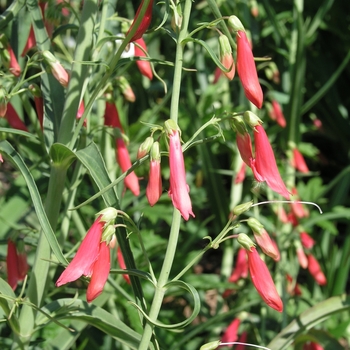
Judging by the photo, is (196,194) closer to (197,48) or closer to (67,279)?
(197,48)

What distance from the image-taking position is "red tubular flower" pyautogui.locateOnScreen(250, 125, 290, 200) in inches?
37.0

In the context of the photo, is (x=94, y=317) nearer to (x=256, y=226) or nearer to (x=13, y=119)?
(x=256, y=226)

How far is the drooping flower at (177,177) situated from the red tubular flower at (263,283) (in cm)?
17

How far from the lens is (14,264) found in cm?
117

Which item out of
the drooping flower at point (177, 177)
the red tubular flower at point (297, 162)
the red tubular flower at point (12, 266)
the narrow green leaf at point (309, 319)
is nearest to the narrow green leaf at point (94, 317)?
the red tubular flower at point (12, 266)

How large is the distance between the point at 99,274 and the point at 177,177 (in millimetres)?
162

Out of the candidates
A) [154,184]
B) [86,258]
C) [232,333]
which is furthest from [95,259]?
[232,333]

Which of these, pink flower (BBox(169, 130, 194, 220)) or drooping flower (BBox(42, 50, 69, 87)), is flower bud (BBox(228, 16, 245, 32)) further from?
drooping flower (BBox(42, 50, 69, 87))

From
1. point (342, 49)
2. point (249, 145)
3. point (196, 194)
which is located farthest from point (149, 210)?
point (342, 49)

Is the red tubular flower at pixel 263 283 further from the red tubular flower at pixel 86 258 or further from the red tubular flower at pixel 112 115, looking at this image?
the red tubular flower at pixel 112 115

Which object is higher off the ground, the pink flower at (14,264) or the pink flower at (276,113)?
the pink flower at (14,264)

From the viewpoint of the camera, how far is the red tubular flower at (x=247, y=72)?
0.92m

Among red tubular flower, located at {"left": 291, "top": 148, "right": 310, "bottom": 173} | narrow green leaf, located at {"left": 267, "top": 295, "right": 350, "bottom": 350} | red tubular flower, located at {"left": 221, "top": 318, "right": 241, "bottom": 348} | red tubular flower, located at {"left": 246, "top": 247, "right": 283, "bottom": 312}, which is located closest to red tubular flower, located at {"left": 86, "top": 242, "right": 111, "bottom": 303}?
red tubular flower, located at {"left": 246, "top": 247, "right": 283, "bottom": 312}

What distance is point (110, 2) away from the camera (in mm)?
1294
